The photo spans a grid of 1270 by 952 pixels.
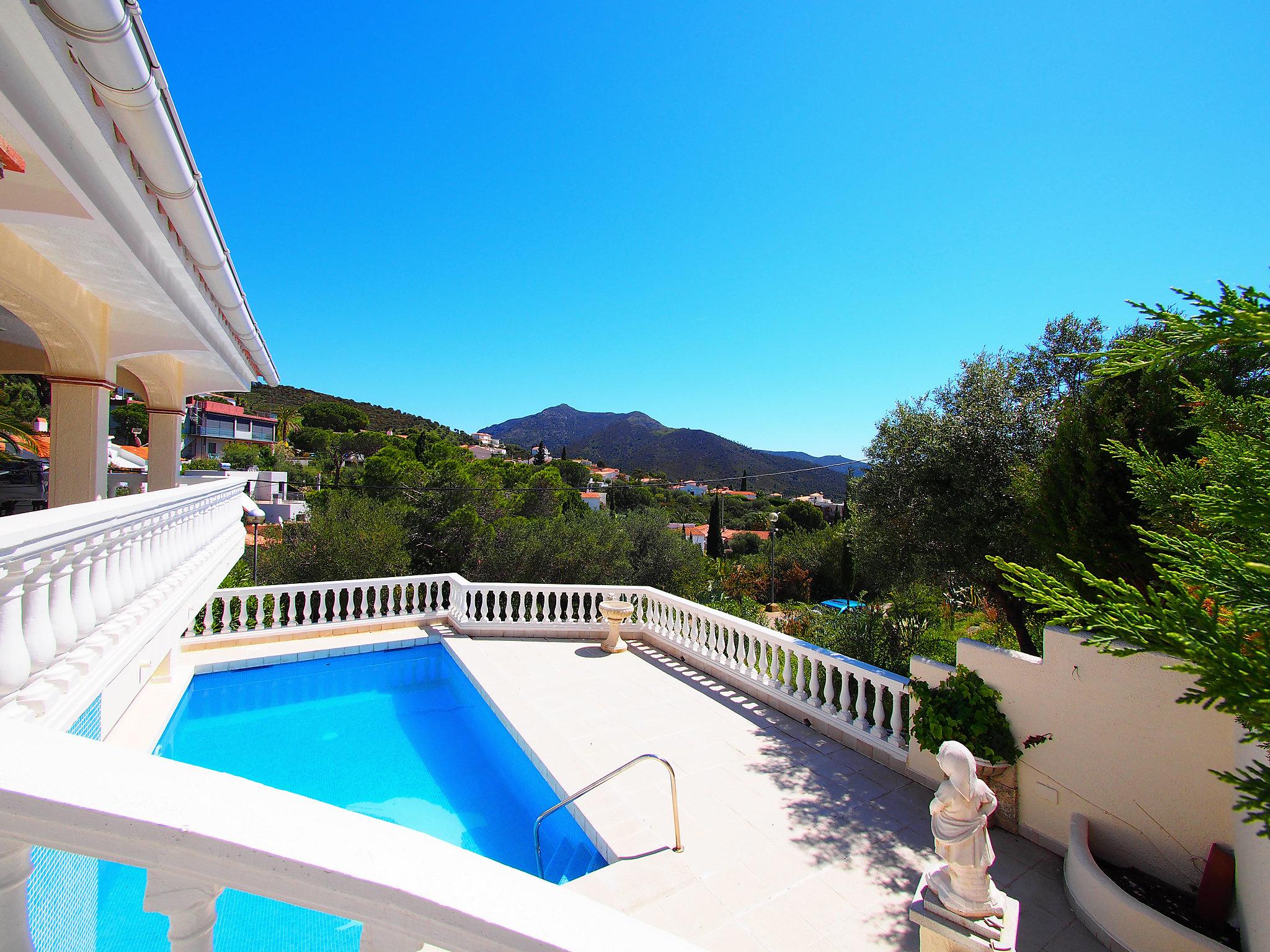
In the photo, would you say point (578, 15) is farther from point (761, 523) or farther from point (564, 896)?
point (761, 523)

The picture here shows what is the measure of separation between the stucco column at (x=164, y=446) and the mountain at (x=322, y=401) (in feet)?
179

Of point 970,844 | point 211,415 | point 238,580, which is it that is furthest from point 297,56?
point 211,415

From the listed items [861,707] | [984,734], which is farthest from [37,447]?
[984,734]

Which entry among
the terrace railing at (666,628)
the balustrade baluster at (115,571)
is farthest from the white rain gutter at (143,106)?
the terrace railing at (666,628)

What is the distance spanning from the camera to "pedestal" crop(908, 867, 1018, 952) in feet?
8.89

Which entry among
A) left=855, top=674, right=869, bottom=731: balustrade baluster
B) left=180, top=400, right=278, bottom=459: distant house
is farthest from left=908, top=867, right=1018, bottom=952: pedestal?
left=180, top=400, right=278, bottom=459: distant house

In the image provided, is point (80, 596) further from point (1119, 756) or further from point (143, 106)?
point (1119, 756)

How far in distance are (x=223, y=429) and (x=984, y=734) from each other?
6693 cm

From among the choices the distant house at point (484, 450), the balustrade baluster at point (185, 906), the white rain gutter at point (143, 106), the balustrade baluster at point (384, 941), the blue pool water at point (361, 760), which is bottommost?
the blue pool water at point (361, 760)

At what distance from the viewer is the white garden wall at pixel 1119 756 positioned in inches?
138

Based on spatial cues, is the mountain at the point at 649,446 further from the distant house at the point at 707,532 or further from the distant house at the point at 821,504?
the distant house at the point at 707,532

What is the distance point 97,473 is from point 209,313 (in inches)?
67.0

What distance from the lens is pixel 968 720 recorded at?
4.44 m

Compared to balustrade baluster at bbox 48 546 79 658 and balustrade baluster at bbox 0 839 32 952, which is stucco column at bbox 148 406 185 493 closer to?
balustrade baluster at bbox 48 546 79 658
